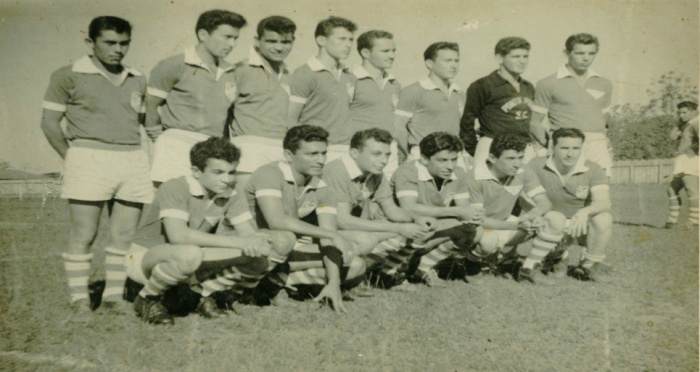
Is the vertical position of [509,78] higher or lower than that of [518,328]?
higher

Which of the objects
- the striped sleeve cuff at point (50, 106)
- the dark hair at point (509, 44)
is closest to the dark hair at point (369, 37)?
the dark hair at point (509, 44)

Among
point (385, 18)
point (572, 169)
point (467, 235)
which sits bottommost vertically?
point (467, 235)

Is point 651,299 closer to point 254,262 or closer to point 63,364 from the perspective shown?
point 254,262

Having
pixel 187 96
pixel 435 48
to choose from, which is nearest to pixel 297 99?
pixel 187 96

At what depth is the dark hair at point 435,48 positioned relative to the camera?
16.7 ft

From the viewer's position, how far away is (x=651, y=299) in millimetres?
3977

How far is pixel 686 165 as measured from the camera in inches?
316

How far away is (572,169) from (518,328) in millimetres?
2082

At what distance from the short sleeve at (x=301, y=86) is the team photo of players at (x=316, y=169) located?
0.01m

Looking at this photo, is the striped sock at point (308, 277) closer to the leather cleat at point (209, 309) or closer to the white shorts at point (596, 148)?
the leather cleat at point (209, 309)

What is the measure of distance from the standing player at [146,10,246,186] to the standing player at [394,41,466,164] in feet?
5.45

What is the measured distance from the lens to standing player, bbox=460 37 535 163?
16.8ft

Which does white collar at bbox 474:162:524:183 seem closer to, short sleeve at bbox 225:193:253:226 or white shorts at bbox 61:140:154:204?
short sleeve at bbox 225:193:253:226

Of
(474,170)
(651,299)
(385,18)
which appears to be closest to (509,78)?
(474,170)
